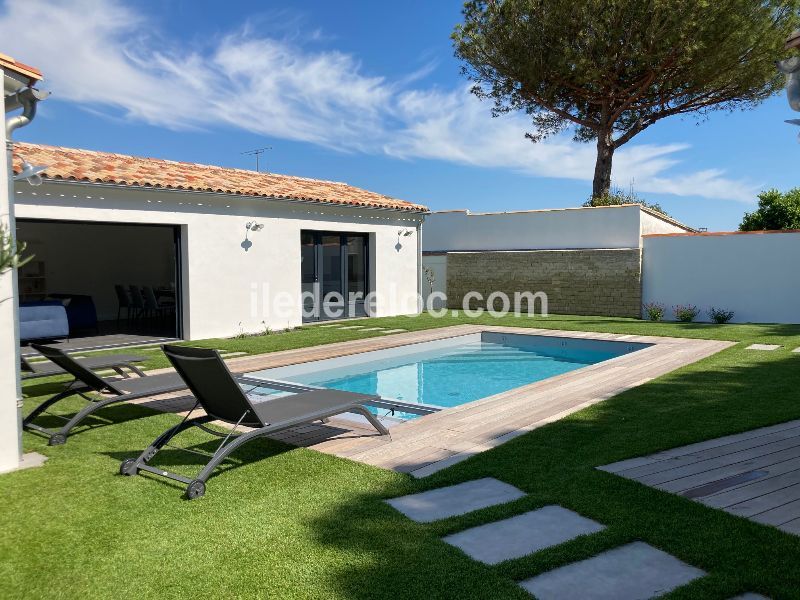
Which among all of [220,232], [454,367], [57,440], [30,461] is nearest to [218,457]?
[30,461]

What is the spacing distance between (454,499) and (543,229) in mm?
18544

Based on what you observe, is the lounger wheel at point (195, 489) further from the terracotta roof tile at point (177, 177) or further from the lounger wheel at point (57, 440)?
the terracotta roof tile at point (177, 177)

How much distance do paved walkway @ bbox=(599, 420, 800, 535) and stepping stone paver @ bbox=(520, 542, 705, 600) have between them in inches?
37.4

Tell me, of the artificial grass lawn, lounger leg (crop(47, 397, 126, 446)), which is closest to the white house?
lounger leg (crop(47, 397, 126, 446))

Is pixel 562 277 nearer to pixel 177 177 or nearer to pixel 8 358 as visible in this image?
pixel 177 177

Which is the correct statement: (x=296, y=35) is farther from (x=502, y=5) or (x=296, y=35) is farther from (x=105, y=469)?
(x=105, y=469)

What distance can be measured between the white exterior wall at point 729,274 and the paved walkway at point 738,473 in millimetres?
14017

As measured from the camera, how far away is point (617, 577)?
3.24m

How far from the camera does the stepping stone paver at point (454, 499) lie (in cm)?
416

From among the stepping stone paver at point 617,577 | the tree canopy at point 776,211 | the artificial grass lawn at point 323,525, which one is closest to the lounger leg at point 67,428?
the artificial grass lawn at point 323,525

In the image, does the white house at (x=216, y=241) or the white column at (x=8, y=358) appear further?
the white house at (x=216, y=241)

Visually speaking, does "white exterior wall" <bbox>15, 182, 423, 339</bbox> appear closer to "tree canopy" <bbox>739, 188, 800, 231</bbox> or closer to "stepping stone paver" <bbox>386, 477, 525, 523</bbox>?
"stepping stone paver" <bbox>386, 477, 525, 523</bbox>

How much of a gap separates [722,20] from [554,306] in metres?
11.0

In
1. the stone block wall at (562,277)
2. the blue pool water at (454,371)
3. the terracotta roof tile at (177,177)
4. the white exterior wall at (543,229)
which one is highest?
the terracotta roof tile at (177,177)
